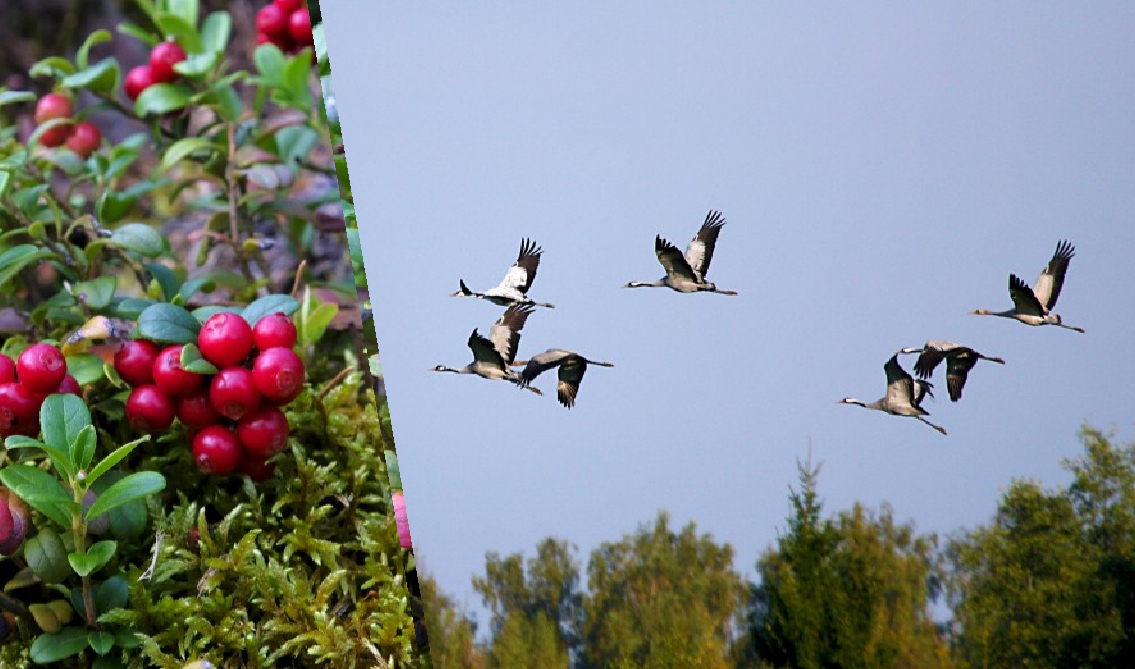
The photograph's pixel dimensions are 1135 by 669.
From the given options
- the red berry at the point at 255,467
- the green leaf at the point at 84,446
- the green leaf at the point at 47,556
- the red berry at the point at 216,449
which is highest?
the green leaf at the point at 84,446

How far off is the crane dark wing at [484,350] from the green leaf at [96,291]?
1.18 feet

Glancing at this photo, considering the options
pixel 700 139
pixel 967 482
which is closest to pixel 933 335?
pixel 967 482

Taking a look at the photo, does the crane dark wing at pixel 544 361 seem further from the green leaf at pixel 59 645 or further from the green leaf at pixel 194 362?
the green leaf at pixel 59 645

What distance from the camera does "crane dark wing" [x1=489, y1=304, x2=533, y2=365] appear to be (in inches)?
40.5

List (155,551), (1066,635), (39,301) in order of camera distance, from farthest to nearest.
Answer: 1. (39,301)
2. (1066,635)
3. (155,551)

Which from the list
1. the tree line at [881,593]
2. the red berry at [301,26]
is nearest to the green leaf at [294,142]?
the red berry at [301,26]

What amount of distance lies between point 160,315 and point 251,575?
25 centimetres

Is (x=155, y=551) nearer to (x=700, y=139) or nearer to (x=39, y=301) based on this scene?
(x=39, y=301)

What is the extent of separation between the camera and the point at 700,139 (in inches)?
40.9

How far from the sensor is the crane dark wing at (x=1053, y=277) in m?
1.00

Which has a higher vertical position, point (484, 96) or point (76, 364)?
point (484, 96)

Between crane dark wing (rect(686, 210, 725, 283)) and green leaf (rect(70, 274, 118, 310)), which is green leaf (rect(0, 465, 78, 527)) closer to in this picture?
green leaf (rect(70, 274, 118, 310))

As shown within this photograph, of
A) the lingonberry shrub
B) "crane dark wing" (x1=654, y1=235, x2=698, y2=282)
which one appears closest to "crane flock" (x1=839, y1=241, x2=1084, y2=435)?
"crane dark wing" (x1=654, y1=235, x2=698, y2=282)

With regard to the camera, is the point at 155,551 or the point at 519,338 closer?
the point at 155,551
